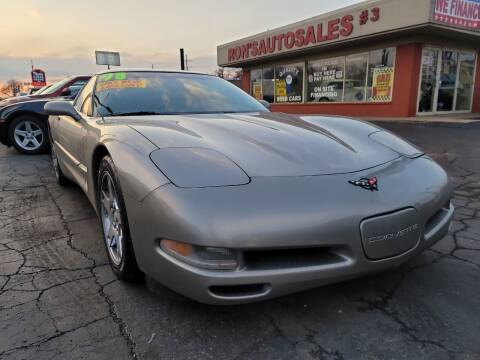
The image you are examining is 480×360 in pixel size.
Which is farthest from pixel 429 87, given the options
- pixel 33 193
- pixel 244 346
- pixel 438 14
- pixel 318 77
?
pixel 244 346

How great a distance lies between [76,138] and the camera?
10.7ft

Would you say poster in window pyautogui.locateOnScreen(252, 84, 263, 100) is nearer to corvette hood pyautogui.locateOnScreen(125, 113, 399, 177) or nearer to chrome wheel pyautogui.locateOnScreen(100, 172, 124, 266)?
corvette hood pyautogui.locateOnScreen(125, 113, 399, 177)

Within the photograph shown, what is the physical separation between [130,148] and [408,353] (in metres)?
1.67

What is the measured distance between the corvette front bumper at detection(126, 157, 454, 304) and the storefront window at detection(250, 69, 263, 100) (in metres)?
17.6

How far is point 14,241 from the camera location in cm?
304

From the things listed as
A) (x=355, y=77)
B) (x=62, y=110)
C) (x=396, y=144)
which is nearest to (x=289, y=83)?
(x=355, y=77)

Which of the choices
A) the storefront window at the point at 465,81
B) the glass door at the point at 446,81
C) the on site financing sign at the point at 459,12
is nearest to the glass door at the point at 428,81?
the glass door at the point at 446,81

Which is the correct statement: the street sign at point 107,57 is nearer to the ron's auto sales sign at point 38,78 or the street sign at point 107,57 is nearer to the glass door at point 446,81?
the ron's auto sales sign at point 38,78

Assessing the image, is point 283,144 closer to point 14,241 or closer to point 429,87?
point 14,241

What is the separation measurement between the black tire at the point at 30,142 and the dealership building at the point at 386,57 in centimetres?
973

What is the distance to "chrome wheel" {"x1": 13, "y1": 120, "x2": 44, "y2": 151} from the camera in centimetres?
711

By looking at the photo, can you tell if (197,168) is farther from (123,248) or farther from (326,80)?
(326,80)

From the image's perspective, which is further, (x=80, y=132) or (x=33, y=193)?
(x=33, y=193)

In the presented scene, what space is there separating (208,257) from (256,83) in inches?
727
